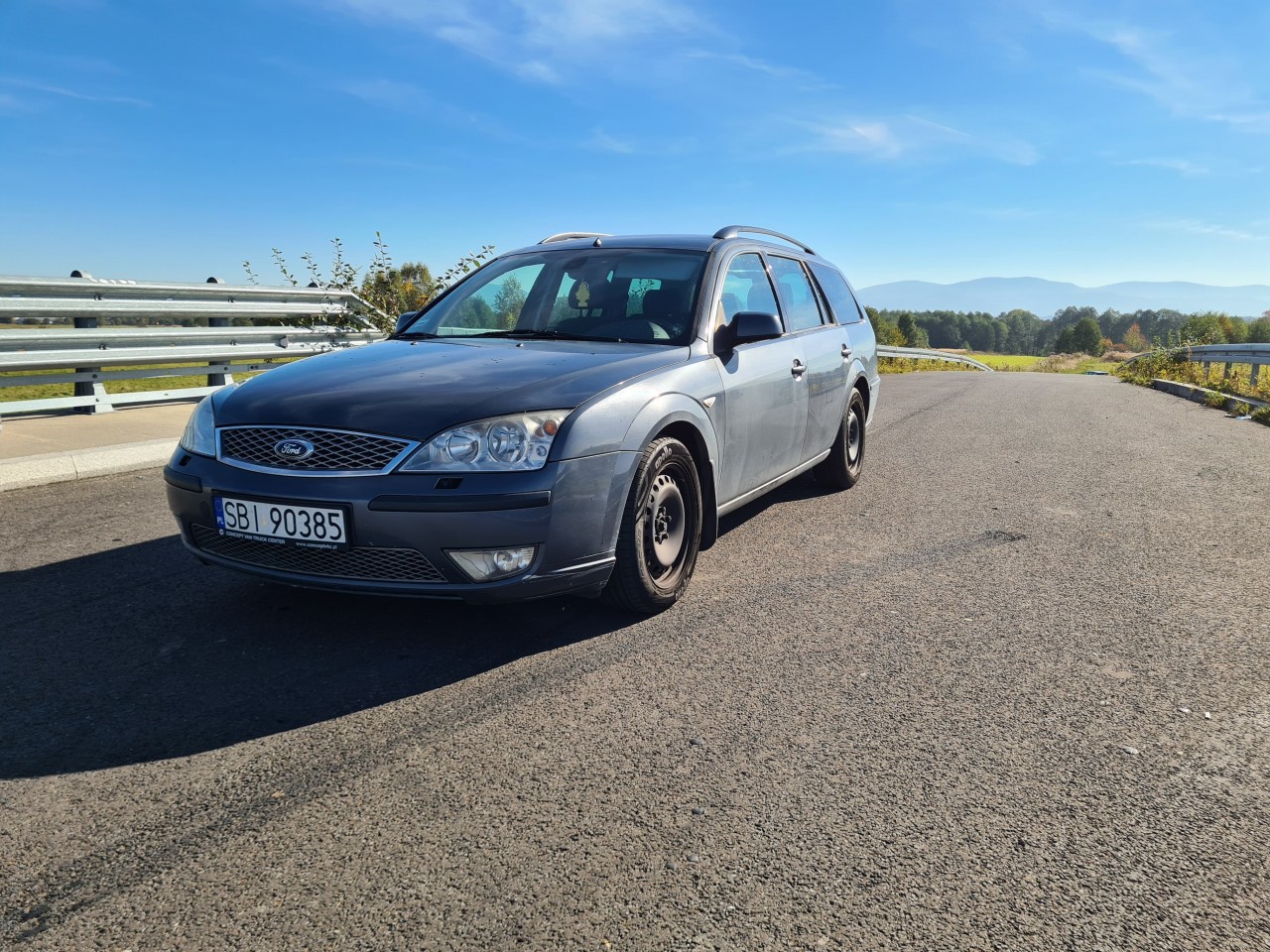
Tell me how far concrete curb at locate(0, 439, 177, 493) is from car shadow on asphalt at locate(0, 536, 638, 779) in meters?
1.98

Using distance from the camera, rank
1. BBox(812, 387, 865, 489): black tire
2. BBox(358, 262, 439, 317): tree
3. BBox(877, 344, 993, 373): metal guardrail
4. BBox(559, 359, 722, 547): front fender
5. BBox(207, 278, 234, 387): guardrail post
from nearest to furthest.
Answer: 1. BBox(559, 359, 722, 547): front fender
2. BBox(812, 387, 865, 489): black tire
3. BBox(207, 278, 234, 387): guardrail post
4. BBox(358, 262, 439, 317): tree
5. BBox(877, 344, 993, 373): metal guardrail

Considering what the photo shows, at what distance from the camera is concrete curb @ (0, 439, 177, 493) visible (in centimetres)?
607

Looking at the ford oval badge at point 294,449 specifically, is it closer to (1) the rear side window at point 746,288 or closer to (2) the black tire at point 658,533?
(2) the black tire at point 658,533

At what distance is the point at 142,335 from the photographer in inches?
337

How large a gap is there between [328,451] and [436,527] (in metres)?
0.51

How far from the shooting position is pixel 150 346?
8.78m

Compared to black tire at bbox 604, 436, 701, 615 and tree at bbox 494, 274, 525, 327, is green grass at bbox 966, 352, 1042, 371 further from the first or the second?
black tire at bbox 604, 436, 701, 615

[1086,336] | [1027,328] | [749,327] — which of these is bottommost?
[749,327]

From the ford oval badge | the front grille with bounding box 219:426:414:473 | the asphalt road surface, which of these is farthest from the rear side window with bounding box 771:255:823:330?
the ford oval badge

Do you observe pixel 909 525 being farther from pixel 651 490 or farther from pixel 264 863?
pixel 264 863

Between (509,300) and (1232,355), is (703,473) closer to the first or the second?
(509,300)

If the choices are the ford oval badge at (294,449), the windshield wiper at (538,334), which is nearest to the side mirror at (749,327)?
the windshield wiper at (538,334)

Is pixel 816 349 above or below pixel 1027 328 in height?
below

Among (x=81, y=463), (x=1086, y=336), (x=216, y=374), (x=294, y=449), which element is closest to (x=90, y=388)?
(x=216, y=374)
